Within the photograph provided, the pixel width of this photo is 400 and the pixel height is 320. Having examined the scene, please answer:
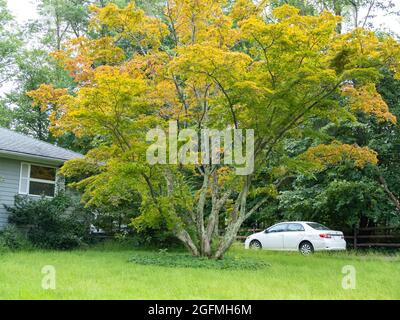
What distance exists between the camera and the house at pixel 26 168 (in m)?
15.4

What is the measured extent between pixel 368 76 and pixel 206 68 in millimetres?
3791

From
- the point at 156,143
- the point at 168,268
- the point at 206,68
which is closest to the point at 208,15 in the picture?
the point at 206,68

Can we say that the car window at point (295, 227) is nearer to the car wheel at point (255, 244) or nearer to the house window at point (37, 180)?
the car wheel at point (255, 244)

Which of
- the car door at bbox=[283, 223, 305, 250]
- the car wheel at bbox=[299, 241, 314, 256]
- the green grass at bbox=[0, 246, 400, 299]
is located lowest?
the green grass at bbox=[0, 246, 400, 299]

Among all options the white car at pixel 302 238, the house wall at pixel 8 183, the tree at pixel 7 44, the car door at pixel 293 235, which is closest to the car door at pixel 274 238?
the white car at pixel 302 238

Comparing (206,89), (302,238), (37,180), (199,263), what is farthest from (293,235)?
(37,180)

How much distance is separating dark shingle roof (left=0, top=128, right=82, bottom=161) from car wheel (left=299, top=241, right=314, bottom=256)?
9.15 metres

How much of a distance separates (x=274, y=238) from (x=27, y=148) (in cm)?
975

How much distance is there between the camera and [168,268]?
10336mm

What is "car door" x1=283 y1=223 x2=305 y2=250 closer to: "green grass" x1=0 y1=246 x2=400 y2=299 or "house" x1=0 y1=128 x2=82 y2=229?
"green grass" x1=0 y1=246 x2=400 y2=299

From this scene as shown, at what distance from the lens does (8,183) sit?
51.1 ft

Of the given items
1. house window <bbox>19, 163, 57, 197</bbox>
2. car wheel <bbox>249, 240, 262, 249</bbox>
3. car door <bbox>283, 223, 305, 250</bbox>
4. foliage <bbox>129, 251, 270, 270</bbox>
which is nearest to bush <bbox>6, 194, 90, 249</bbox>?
house window <bbox>19, 163, 57, 197</bbox>

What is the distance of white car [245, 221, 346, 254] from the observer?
15.9 metres
